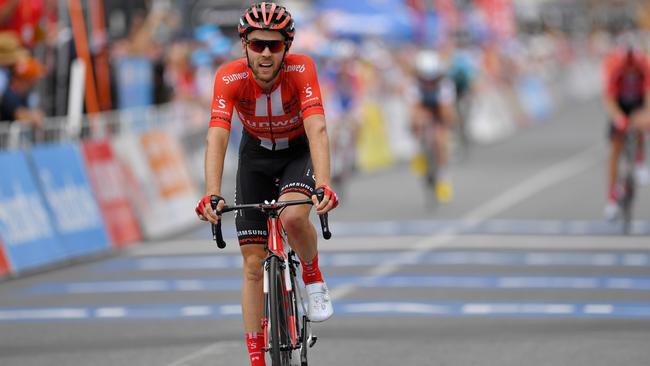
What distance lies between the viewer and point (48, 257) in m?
15.0

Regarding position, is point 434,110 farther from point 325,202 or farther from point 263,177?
point 325,202

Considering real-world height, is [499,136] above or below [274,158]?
below

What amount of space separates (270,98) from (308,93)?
0.21 metres

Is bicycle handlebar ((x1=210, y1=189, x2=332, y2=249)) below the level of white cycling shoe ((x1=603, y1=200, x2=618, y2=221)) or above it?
above

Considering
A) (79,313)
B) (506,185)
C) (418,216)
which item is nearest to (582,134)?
(506,185)

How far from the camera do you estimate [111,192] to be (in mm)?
16719

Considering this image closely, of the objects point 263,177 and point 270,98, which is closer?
point 270,98

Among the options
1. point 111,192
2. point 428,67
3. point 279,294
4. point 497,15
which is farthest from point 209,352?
point 497,15

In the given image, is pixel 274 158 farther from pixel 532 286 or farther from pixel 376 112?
pixel 376 112

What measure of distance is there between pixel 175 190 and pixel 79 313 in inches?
270

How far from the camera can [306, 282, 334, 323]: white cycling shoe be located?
27.9ft

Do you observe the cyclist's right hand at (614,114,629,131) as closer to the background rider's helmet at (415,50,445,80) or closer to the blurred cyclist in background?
the background rider's helmet at (415,50,445,80)

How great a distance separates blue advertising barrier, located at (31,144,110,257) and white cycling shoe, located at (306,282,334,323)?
7032 mm

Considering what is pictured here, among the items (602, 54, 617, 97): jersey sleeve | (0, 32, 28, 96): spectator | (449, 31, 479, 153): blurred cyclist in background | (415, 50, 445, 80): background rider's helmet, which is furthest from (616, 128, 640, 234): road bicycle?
(449, 31, 479, 153): blurred cyclist in background
